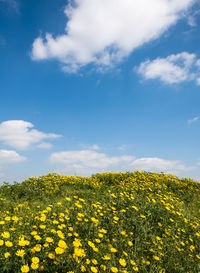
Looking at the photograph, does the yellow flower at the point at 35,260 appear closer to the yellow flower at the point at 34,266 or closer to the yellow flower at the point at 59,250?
the yellow flower at the point at 34,266

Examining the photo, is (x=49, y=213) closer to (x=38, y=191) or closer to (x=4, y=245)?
(x=4, y=245)

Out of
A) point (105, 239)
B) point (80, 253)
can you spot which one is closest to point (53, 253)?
point (80, 253)

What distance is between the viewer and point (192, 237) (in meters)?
5.70

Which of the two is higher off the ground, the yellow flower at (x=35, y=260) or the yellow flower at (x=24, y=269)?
the yellow flower at (x=35, y=260)

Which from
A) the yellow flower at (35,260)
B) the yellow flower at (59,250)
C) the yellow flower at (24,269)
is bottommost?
the yellow flower at (24,269)

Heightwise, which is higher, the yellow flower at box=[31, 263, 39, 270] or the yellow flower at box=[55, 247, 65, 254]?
the yellow flower at box=[55, 247, 65, 254]

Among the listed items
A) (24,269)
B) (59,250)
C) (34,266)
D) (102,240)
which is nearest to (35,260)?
(34,266)

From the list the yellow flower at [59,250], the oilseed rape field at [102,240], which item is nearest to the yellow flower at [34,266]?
the oilseed rape field at [102,240]

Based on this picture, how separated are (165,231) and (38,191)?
639 cm

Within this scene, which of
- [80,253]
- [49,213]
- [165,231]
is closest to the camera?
[80,253]

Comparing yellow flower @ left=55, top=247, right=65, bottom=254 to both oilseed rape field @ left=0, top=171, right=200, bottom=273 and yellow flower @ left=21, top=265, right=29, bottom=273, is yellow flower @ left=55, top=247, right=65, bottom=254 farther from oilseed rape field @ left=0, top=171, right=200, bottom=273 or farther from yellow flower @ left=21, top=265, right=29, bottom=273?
yellow flower @ left=21, top=265, right=29, bottom=273

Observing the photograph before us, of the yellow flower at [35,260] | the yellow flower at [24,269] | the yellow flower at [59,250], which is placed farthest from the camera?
the yellow flower at [59,250]

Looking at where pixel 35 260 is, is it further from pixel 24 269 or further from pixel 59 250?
pixel 59 250

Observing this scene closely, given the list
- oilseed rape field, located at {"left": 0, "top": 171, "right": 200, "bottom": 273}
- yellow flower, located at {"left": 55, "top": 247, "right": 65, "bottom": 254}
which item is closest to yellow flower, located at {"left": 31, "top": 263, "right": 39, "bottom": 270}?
oilseed rape field, located at {"left": 0, "top": 171, "right": 200, "bottom": 273}
